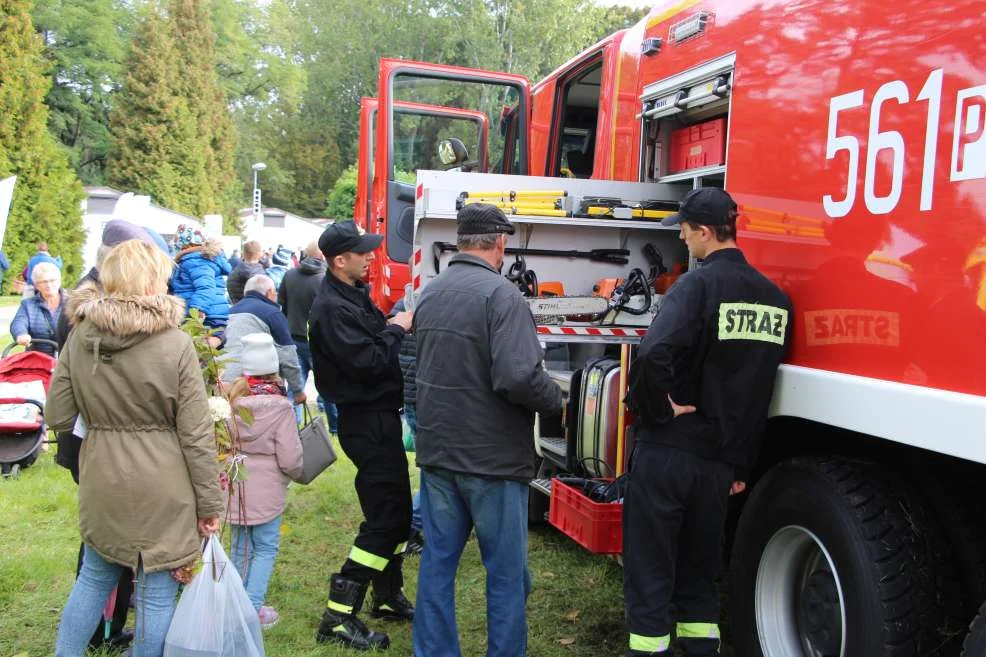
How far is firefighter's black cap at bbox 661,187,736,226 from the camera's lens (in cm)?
307

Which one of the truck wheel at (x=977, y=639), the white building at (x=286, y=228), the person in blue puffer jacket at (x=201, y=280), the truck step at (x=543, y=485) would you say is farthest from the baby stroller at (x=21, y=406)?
the white building at (x=286, y=228)

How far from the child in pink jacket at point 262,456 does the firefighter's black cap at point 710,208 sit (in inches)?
74.4

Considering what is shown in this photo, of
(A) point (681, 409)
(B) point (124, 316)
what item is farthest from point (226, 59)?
(A) point (681, 409)

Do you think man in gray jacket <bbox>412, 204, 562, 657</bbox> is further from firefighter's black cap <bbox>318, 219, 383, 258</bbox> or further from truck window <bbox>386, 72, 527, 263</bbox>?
truck window <bbox>386, 72, 527, 263</bbox>

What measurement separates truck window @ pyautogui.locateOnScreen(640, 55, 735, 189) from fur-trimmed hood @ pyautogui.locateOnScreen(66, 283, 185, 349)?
2.28 m

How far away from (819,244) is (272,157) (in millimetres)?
49423

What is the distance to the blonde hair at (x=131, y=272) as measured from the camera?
9.51 feet

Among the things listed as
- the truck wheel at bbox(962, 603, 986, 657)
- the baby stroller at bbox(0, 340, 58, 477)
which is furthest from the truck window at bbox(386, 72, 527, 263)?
the truck wheel at bbox(962, 603, 986, 657)

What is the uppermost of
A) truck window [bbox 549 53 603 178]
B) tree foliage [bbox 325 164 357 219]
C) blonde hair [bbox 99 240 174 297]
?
tree foliage [bbox 325 164 357 219]

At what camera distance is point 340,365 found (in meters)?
3.72

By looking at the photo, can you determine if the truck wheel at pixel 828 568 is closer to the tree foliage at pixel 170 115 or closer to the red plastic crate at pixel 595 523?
the red plastic crate at pixel 595 523

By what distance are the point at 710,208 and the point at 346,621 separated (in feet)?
7.72

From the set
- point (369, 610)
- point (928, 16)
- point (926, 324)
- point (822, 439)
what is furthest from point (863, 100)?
point (369, 610)

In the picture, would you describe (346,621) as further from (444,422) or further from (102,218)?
(102,218)
